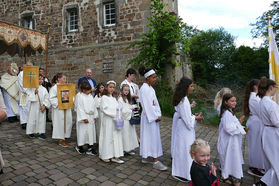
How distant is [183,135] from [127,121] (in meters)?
1.65

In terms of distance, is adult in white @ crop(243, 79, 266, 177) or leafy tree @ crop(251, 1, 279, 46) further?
leafy tree @ crop(251, 1, 279, 46)

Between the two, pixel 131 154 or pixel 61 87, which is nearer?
pixel 131 154

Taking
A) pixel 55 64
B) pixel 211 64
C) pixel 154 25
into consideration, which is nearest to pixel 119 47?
pixel 154 25

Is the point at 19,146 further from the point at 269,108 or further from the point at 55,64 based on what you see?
the point at 55,64

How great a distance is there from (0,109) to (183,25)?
28.6ft

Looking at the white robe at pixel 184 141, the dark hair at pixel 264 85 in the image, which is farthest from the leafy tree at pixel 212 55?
the white robe at pixel 184 141

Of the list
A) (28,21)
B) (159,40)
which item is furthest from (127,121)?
(28,21)

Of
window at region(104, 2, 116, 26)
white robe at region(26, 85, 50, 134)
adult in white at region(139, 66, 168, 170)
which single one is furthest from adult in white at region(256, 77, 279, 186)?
window at region(104, 2, 116, 26)

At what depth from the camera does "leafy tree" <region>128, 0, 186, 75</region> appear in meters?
9.45

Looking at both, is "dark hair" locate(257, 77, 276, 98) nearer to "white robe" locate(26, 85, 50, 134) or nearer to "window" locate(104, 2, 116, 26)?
"white robe" locate(26, 85, 50, 134)

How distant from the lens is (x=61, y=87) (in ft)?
17.6

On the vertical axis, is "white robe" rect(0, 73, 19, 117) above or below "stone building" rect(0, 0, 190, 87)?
below

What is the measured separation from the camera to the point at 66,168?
3.83m

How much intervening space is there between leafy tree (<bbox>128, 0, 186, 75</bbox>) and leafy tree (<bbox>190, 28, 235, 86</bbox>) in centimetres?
876
